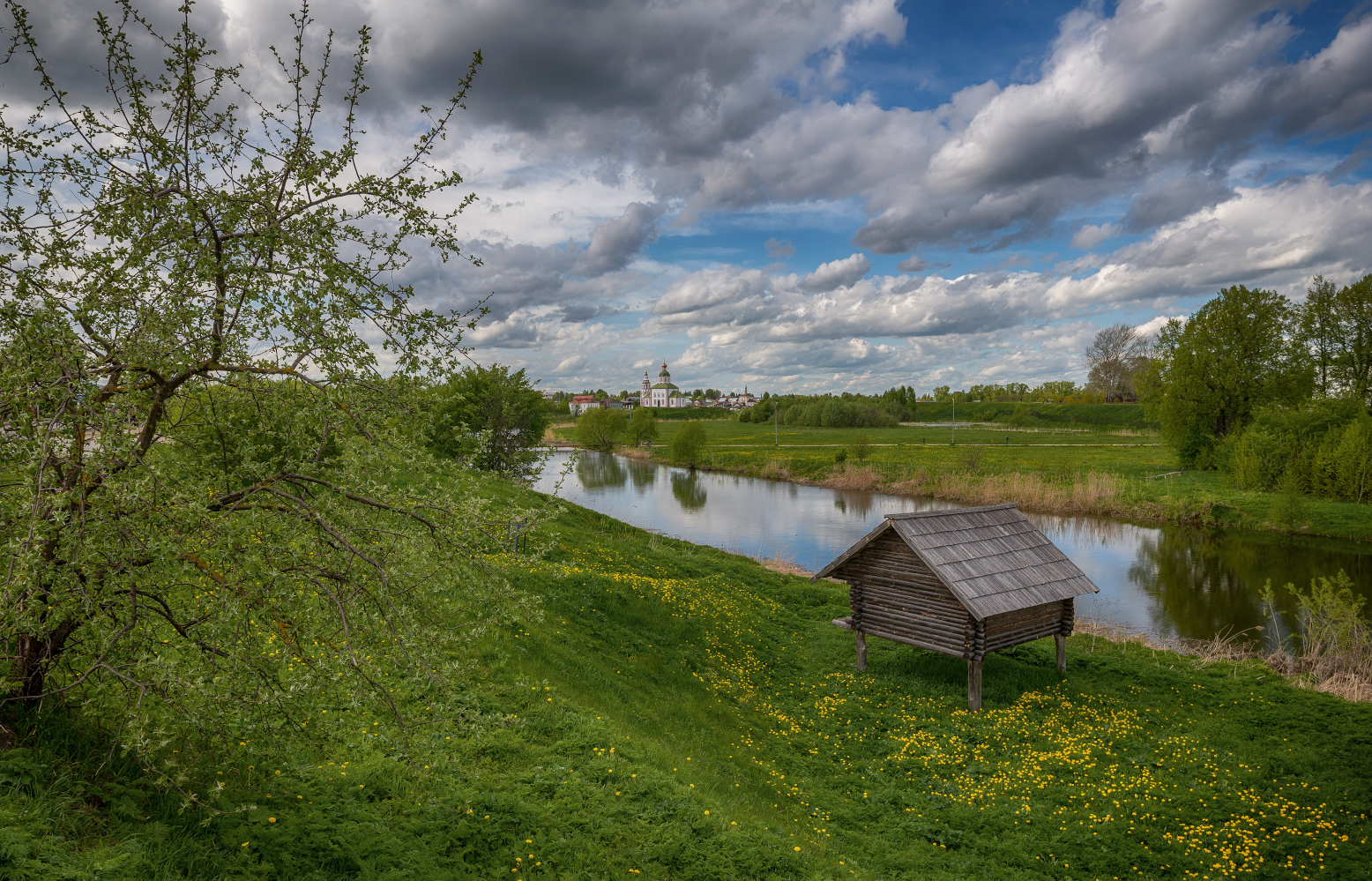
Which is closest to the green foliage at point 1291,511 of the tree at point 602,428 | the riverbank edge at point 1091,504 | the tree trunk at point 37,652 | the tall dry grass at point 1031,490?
the riverbank edge at point 1091,504

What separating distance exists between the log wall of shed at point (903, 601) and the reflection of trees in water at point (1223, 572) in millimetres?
12351

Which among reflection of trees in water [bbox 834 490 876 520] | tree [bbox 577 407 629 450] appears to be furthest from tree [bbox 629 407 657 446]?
reflection of trees in water [bbox 834 490 876 520]

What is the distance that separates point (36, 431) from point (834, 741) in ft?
38.3

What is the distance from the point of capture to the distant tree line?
37031 mm

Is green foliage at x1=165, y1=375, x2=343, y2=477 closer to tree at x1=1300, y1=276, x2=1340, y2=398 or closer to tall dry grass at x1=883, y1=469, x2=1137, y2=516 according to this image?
tall dry grass at x1=883, y1=469, x2=1137, y2=516

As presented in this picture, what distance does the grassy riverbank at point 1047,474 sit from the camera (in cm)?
3544

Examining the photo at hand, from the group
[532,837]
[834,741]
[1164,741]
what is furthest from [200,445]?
[1164,741]

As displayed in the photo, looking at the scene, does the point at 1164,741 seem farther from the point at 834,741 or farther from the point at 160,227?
the point at 160,227

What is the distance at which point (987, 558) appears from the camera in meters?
14.3

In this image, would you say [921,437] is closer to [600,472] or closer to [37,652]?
[600,472]

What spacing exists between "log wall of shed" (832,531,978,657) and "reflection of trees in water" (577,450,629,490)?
33.7 m

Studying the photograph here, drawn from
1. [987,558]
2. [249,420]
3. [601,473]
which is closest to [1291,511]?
[987,558]

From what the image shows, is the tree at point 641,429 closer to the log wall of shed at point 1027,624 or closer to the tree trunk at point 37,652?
the log wall of shed at point 1027,624

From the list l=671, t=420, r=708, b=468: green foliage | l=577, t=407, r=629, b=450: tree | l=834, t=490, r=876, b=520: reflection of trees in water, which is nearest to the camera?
l=834, t=490, r=876, b=520: reflection of trees in water
